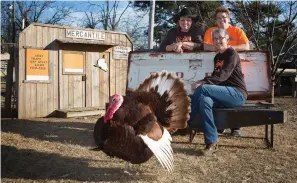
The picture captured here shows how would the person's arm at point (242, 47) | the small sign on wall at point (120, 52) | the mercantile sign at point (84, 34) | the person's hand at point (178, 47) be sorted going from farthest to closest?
the small sign on wall at point (120, 52) < the mercantile sign at point (84, 34) < the person's hand at point (178, 47) < the person's arm at point (242, 47)

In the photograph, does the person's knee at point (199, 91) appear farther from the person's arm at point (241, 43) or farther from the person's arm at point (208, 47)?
the person's arm at point (241, 43)

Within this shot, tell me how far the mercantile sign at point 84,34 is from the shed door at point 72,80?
1.47 ft

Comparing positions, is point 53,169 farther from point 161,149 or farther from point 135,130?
point 161,149

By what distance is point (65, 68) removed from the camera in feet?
29.7

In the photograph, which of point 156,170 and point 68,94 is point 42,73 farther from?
point 156,170

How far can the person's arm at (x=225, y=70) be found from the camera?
4.46 meters

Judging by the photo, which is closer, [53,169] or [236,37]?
[53,169]

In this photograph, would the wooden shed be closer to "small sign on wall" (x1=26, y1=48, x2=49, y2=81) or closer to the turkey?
"small sign on wall" (x1=26, y1=48, x2=49, y2=81)

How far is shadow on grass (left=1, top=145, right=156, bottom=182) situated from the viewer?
3.79m

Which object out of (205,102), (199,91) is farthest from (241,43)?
(205,102)

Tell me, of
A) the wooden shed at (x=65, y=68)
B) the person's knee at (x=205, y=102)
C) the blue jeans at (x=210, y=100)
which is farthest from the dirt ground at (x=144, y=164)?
the wooden shed at (x=65, y=68)

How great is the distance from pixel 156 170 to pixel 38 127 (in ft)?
12.2

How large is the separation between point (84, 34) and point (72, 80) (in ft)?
4.27

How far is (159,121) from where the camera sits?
4.04 metres
